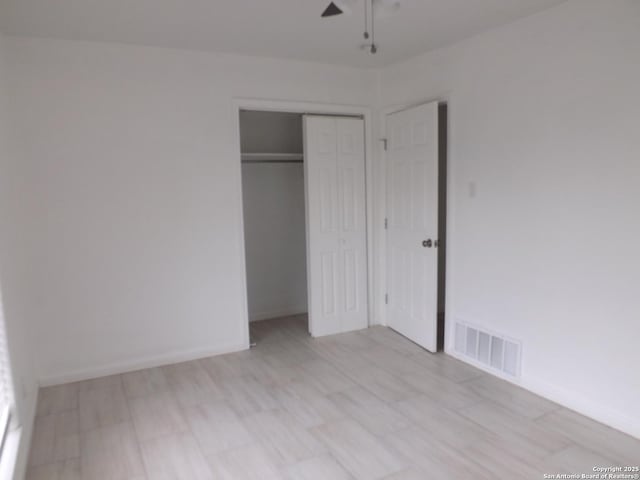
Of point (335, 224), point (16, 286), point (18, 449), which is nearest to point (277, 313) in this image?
point (335, 224)

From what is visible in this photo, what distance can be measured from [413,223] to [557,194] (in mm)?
1359

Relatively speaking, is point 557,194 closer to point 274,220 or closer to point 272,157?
point 272,157

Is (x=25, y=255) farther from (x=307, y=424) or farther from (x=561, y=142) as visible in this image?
(x=561, y=142)

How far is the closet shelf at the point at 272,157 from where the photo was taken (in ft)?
14.7

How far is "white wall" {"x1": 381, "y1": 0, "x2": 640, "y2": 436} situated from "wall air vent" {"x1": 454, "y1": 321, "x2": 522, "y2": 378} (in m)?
0.08

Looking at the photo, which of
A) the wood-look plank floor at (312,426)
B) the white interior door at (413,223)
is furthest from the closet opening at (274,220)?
the wood-look plank floor at (312,426)

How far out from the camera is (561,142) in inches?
110

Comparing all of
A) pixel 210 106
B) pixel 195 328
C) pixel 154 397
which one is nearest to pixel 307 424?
pixel 154 397

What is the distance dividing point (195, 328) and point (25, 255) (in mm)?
1379

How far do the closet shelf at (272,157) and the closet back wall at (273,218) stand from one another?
0.16ft

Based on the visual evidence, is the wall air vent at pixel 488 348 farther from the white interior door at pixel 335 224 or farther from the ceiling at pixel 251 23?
the ceiling at pixel 251 23

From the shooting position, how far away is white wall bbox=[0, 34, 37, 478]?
239 centimetres

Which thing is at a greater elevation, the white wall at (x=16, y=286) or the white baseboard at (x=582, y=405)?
the white wall at (x=16, y=286)

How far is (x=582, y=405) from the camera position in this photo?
9.17ft
